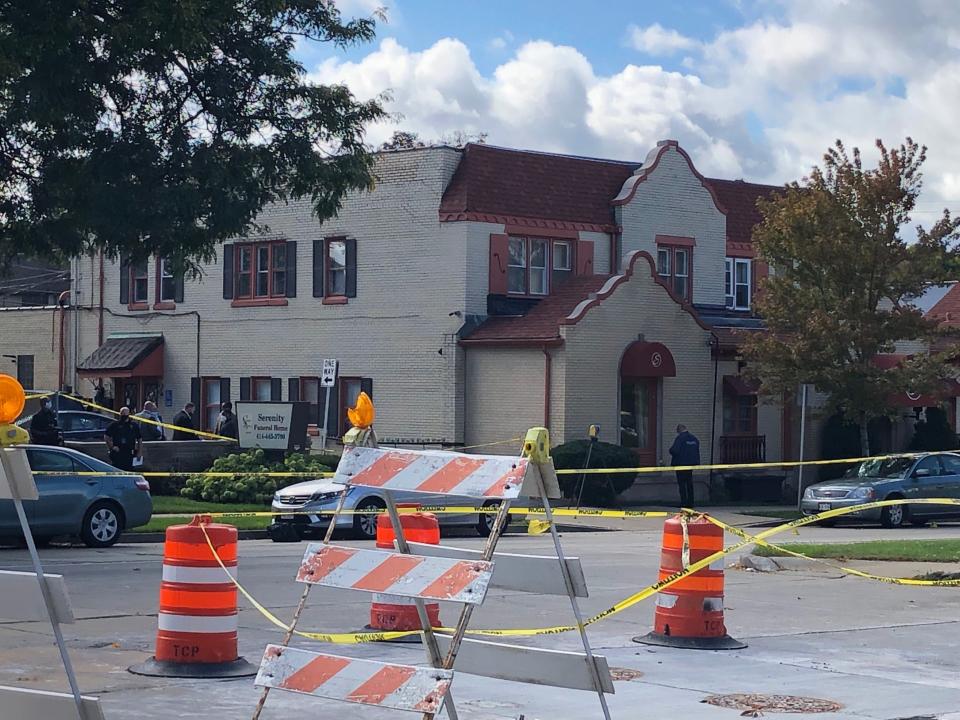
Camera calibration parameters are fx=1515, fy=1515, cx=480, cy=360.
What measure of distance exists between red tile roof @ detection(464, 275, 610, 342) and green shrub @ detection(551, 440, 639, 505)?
2.81 m

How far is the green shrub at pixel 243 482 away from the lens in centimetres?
2855

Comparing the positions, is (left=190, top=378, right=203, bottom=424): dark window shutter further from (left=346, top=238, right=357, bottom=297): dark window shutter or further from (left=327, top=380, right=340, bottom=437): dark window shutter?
(left=346, top=238, right=357, bottom=297): dark window shutter

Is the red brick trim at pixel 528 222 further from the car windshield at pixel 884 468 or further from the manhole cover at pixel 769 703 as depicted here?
the manhole cover at pixel 769 703

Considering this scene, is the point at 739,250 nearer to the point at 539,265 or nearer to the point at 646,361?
the point at 539,265

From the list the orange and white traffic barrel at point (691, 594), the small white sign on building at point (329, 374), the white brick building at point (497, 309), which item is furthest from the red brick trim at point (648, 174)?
the orange and white traffic barrel at point (691, 594)

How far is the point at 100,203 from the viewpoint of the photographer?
22078mm

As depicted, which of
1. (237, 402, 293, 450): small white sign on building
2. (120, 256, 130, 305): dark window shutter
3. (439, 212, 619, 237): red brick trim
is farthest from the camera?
(120, 256, 130, 305): dark window shutter

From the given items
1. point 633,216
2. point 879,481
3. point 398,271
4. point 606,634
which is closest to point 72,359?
point 398,271

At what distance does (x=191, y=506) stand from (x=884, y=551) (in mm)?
12678

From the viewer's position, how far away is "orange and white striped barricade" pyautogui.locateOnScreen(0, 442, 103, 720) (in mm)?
5766

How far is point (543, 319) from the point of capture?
34594mm

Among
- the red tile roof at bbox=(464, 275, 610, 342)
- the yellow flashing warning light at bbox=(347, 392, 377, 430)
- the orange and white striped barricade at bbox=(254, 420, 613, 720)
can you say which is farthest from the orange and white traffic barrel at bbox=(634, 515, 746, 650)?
the red tile roof at bbox=(464, 275, 610, 342)

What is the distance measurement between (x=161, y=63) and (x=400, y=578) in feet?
57.2

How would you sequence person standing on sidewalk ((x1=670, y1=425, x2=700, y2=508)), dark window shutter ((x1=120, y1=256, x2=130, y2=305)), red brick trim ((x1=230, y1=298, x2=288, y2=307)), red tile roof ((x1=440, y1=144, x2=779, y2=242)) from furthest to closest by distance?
dark window shutter ((x1=120, y1=256, x2=130, y2=305)) → red brick trim ((x1=230, y1=298, x2=288, y2=307)) → red tile roof ((x1=440, y1=144, x2=779, y2=242)) → person standing on sidewalk ((x1=670, y1=425, x2=700, y2=508))
